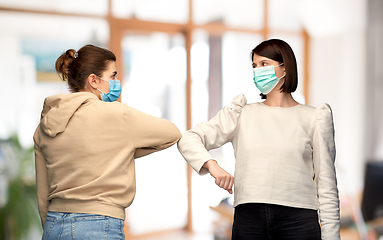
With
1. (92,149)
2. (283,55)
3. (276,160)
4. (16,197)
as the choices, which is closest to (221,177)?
(276,160)

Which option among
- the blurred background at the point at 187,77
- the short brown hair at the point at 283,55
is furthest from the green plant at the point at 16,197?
the short brown hair at the point at 283,55

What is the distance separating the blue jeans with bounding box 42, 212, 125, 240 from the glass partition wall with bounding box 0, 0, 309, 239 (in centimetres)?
190

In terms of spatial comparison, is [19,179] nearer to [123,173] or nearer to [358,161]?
[123,173]

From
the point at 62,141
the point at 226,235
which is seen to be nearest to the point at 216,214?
the point at 226,235

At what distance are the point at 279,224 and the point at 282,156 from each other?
0.77ft

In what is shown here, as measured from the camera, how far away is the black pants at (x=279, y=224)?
1.17 meters

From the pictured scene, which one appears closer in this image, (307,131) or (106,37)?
(307,131)

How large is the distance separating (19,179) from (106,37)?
137cm

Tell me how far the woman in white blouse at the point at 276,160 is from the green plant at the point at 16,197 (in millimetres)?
1970

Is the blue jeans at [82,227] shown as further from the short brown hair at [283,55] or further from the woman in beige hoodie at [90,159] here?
the short brown hair at [283,55]

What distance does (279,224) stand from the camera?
118 cm

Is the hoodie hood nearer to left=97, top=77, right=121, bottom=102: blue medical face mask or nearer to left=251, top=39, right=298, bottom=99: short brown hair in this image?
left=97, top=77, right=121, bottom=102: blue medical face mask

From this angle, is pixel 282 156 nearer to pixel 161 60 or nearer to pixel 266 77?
pixel 266 77

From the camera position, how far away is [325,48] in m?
3.76
